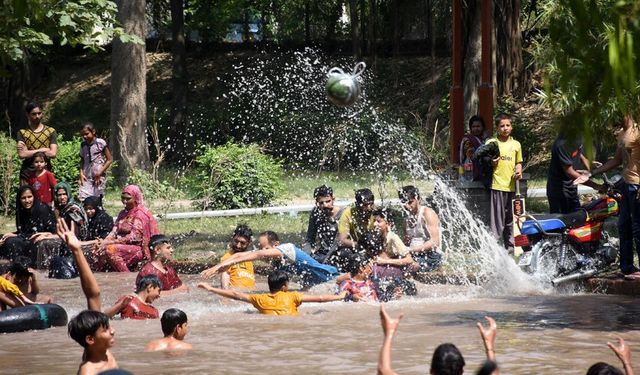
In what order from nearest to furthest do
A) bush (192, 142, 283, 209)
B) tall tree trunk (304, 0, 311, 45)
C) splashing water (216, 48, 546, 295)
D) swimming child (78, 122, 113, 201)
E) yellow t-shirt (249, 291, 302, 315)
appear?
yellow t-shirt (249, 291, 302, 315)
splashing water (216, 48, 546, 295)
swimming child (78, 122, 113, 201)
bush (192, 142, 283, 209)
tall tree trunk (304, 0, 311, 45)

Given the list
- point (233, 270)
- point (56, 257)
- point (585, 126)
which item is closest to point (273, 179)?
point (56, 257)

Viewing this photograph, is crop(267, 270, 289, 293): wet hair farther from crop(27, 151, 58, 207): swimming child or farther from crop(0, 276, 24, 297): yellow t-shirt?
crop(27, 151, 58, 207): swimming child

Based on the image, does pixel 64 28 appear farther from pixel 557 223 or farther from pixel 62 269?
pixel 557 223

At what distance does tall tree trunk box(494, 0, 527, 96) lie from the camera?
88.7 ft

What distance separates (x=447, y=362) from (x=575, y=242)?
683cm

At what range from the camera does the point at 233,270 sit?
44.1ft

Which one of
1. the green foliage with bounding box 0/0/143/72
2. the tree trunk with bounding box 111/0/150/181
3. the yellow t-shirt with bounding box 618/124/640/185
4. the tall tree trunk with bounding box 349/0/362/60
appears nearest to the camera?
the yellow t-shirt with bounding box 618/124/640/185

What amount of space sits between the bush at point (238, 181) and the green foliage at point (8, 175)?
3252 mm

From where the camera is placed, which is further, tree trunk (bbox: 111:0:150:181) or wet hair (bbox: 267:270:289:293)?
tree trunk (bbox: 111:0:150:181)

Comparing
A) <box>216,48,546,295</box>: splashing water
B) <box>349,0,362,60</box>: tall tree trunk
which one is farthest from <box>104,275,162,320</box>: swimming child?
<box>349,0,362,60</box>: tall tree trunk

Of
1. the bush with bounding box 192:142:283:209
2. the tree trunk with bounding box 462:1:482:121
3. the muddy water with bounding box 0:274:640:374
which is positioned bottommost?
the muddy water with bounding box 0:274:640:374

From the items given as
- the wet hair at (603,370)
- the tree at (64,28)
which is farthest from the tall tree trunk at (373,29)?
the wet hair at (603,370)

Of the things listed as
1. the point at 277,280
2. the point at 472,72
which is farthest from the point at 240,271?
the point at 472,72

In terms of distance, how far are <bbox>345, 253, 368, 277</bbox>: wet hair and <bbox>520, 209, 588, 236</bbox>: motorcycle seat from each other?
179cm
